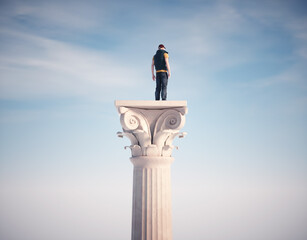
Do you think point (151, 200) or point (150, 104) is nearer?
point (151, 200)

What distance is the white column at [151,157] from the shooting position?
15.7 meters

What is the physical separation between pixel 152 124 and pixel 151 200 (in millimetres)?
3876

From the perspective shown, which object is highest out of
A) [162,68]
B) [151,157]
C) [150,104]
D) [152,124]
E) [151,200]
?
[162,68]

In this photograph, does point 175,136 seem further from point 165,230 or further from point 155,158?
point 165,230

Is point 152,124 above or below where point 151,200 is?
above

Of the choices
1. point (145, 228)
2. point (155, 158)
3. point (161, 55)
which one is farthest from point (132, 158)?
point (161, 55)

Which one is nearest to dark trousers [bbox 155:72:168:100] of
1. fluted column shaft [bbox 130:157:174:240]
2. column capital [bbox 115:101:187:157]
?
column capital [bbox 115:101:187:157]

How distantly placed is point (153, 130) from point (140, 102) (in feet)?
5.45

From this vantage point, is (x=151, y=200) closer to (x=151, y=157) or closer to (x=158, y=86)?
(x=151, y=157)

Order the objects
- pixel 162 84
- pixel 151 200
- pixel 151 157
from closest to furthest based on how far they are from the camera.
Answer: pixel 151 200 → pixel 151 157 → pixel 162 84

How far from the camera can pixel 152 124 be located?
16.7 metres

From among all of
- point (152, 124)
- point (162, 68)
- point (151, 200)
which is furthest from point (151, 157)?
point (162, 68)

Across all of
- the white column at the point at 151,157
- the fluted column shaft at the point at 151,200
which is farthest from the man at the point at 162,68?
the fluted column shaft at the point at 151,200

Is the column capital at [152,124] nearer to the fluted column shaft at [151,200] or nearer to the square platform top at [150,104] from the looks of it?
the square platform top at [150,104]
